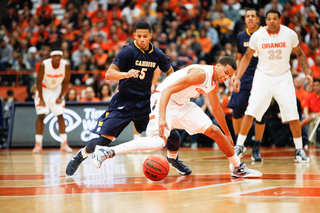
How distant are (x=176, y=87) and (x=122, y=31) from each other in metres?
12.4

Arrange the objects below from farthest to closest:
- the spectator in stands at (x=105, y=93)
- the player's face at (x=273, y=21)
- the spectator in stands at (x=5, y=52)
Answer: the spectator in stands at (x=5, y=52) < the spectator in stands at (x=105, y=93) < the player's face at (x=273, y=21)

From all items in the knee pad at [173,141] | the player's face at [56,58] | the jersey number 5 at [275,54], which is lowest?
the knee pad at [173,141]

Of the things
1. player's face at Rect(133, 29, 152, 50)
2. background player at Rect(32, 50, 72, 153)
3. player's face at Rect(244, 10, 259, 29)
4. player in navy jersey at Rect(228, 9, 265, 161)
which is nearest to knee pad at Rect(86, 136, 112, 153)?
player's face at Rect(133, 29, 152, 50)

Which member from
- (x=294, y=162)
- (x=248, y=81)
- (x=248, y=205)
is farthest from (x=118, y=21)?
(x=248, y=205)

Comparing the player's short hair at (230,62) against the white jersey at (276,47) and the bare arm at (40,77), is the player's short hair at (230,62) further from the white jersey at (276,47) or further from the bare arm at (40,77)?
the bare arm at (40,77)

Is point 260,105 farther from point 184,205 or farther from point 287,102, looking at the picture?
point 184,205

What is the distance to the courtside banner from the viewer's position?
1158 centimetres

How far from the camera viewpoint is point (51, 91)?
34.8 ft

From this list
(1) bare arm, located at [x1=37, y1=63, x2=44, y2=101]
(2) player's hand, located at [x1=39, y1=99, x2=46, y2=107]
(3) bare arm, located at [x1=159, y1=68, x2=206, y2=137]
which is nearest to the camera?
(3) bare arm, located at [x1=159, y1=68, x2=206, y2=137]

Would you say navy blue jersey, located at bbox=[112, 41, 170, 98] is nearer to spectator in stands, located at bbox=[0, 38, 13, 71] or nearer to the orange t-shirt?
the orange t-shirt

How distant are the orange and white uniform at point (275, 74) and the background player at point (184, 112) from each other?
6.22 ft

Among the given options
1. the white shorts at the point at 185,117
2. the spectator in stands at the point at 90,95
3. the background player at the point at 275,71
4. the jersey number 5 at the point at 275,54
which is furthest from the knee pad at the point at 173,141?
the spectator in stands at the point at 90,95

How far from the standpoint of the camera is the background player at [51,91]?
404 inches

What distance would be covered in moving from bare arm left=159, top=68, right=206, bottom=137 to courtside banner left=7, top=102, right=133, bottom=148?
6795 mm
